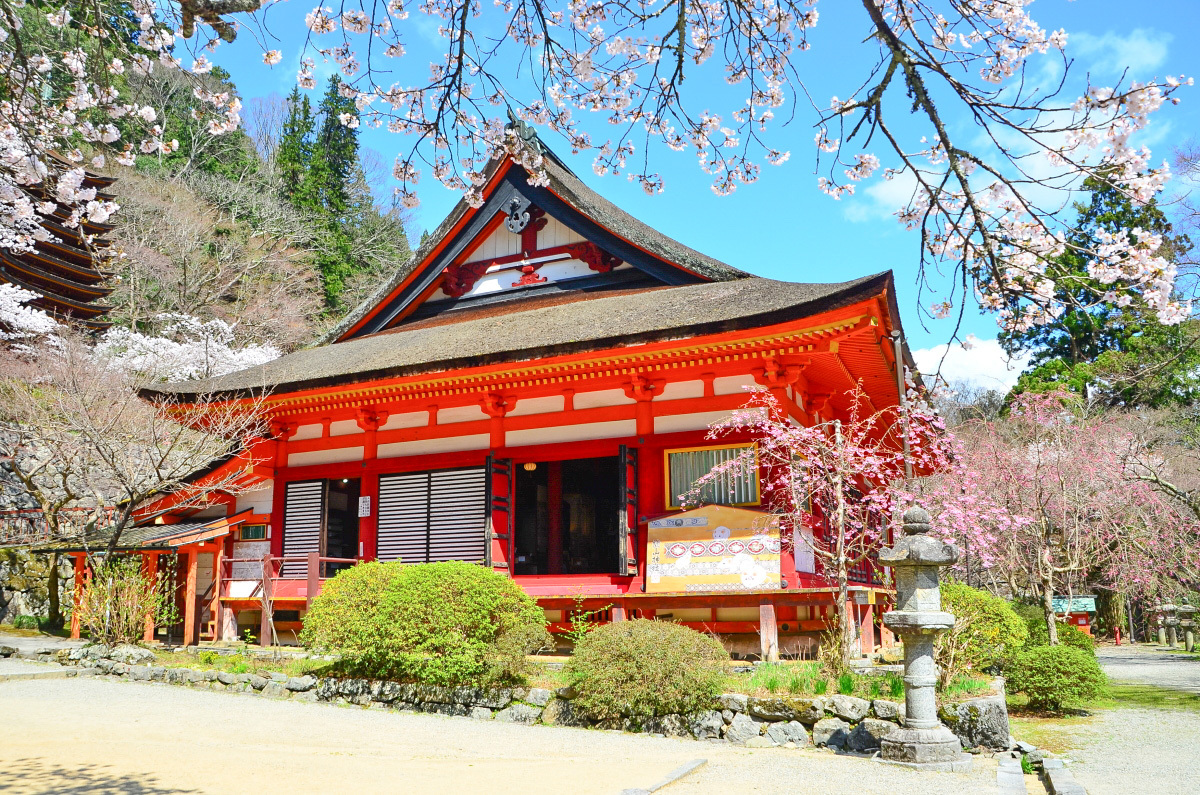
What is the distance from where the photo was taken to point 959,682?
8164 millimetres

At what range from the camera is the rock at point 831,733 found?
7.34 metres

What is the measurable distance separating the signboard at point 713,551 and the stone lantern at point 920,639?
9.53 feet

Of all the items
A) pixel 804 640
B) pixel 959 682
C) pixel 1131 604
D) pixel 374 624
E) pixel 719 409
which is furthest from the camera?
pixel 1131 604

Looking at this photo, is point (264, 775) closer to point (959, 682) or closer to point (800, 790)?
point (800, 790)

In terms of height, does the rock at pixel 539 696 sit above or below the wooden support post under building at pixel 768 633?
below

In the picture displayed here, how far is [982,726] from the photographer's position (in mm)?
7172

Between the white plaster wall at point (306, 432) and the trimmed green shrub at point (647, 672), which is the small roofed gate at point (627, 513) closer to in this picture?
the trimmed green shrub at point (647, 672)

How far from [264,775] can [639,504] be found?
6.33m

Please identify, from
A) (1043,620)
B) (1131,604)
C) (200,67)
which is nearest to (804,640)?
(1043,620)

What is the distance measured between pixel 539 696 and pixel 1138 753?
583 centimetres

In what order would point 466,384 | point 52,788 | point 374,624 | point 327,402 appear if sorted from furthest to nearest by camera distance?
point 327,402 → point 466,384 → point 374,624 → point 52,788

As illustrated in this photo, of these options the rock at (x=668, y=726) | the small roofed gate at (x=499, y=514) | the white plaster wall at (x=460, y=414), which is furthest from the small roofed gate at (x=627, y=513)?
the rock at (x=668, y=726)

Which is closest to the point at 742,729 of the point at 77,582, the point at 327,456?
the point at 327,456

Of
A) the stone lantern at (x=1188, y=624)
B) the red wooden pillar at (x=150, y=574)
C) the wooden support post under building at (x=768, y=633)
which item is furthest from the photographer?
the stone lantern at (x=1188, y=624)
